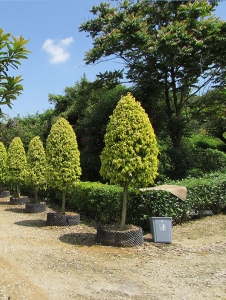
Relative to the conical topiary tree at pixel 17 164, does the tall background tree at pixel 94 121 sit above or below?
above

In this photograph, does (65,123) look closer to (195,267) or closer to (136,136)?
(136,136)

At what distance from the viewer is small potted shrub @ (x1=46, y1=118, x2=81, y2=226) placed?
818 centimetres

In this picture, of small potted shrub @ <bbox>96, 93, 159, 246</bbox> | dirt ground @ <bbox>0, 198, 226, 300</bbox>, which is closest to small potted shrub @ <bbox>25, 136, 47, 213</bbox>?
dirt ground @ <bbox>0, 198, 226, 300</bbox>

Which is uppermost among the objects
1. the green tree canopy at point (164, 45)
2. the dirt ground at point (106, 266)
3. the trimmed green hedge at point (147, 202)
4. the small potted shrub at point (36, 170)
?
the green tree canopy at point (164, 45)

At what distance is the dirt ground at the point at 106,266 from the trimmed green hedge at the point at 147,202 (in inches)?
21.8

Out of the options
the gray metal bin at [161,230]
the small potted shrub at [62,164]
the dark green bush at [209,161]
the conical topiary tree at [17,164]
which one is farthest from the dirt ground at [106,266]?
the dark green bush at [209,161]

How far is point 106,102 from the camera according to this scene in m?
13.6

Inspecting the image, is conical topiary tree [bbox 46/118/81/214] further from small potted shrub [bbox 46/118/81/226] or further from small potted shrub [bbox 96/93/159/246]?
small potted shrub [bbox 96/93/159/246]

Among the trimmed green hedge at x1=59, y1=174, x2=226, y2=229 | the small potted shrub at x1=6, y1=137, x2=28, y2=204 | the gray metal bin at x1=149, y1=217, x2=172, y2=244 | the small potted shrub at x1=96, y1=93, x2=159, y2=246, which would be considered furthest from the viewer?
the small potted shrub at x1=6, y1=137, x2=28, y2=204

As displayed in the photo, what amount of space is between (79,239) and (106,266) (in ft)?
5.83

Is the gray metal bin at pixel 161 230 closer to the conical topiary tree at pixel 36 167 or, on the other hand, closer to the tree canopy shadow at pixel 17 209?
the conical topiary tree at pixel 36 167

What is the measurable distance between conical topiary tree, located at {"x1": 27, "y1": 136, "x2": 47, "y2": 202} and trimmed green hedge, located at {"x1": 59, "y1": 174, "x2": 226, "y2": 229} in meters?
1.22

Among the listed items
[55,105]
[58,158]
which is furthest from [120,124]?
[55,105]

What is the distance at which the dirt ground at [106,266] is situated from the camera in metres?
4.19
